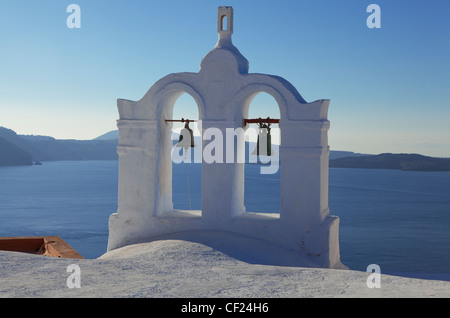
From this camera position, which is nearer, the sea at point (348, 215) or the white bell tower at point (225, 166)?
the white bell tower at point (225, 166)

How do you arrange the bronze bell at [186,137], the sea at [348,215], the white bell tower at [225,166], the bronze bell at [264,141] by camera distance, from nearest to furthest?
1. the white bell tower at [225,166]
2. the bronze bell at [264,141]
3. the bronze bell at [186,137]
4. the sea at [348,215]

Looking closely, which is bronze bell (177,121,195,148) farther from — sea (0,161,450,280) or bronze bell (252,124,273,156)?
sea (0,161,450,280)

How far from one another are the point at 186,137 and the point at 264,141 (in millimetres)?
1531

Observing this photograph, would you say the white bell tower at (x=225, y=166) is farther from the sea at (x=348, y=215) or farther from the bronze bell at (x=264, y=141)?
the sea at (x=348, y=215)

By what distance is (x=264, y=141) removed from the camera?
9.15 m

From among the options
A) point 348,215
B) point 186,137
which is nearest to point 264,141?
point 186,137

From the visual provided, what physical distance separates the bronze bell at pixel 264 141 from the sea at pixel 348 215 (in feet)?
110

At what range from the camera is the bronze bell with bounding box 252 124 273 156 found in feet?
29.9

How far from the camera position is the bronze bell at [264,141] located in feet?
29.9

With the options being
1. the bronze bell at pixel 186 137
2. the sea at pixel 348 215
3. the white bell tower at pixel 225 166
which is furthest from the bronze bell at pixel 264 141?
the sea at pixel 348 215

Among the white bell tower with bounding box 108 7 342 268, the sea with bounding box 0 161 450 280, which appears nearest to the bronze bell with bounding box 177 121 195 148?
the white bell tower with bounding box 108 7 342 268

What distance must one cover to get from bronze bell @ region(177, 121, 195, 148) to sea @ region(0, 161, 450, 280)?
3380cm
